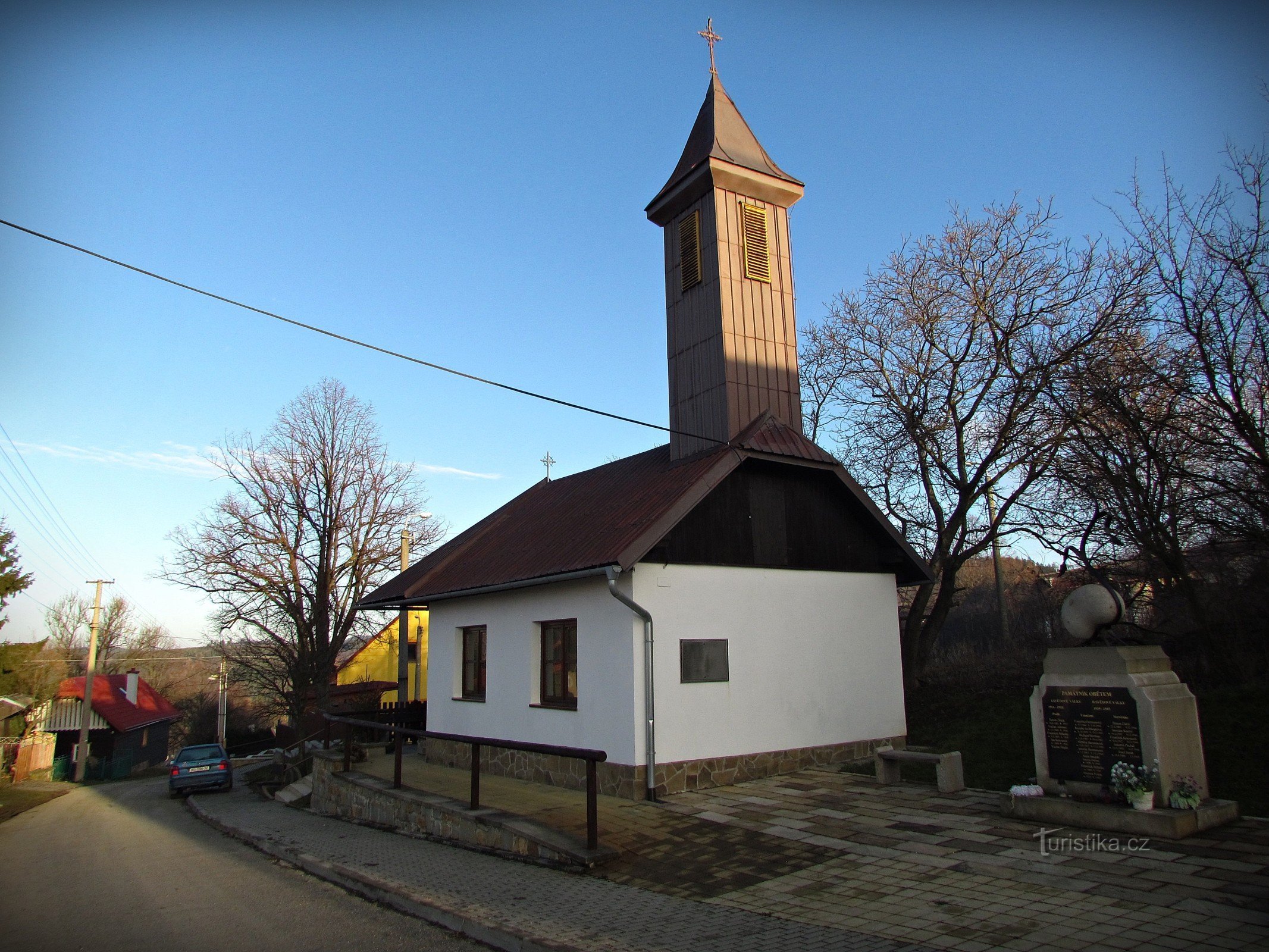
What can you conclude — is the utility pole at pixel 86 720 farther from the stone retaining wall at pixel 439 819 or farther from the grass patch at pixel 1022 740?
the grass patch at pixel 1022 740

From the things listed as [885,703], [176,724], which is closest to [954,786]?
[885,703]

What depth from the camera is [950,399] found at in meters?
16.6

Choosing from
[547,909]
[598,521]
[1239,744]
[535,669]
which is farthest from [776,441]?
[547,909]

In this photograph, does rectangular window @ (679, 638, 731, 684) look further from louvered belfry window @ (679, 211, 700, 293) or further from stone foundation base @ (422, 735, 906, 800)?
louvered belfry window @ (679, 211, 700, 293)

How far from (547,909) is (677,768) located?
167 inches

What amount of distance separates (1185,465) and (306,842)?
13.4m

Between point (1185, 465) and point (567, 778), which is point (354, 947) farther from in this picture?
point (1185, 465)

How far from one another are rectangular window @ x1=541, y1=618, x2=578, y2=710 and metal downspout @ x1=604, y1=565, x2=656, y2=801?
Result: 1592 mm

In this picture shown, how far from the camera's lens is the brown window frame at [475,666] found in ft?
47.7

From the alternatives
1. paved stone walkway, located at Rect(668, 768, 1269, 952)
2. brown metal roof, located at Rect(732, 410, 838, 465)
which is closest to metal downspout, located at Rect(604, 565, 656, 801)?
paved stone walkway, located at Rect(668, 768, 1269, 952)

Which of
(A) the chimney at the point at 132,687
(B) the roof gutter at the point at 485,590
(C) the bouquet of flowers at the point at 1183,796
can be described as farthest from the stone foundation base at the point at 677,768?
(A) the chimney at the point at 132,687

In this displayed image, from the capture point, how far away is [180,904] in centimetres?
820

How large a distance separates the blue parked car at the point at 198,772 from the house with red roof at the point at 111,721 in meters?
13.3

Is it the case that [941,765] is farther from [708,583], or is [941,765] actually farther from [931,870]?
[708,583]
